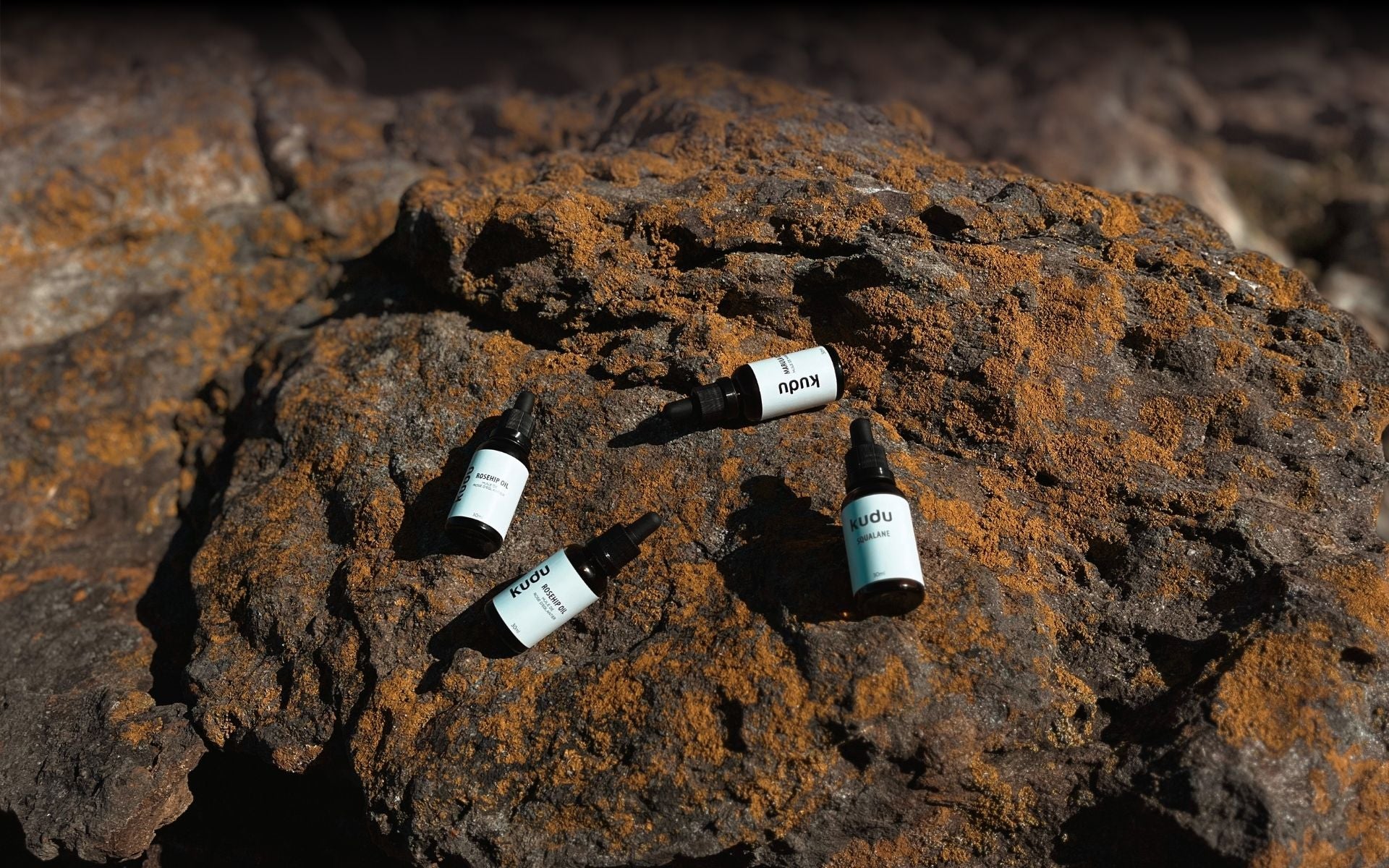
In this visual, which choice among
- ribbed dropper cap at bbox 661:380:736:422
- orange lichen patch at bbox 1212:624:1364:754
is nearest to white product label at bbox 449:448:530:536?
ribbed dropper cap at bbox 661:380:736:422

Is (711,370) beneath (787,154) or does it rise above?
beneath

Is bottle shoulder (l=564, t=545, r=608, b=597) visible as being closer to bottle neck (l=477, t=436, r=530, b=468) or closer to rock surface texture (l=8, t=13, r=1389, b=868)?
rock surface texture (l=8, t=13, r=1389, b=868)

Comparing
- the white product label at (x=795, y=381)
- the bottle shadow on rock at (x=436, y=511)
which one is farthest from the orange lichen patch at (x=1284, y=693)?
the bottle shadow on rock at (x=436, y=511)

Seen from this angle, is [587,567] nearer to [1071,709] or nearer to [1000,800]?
[1000,800]

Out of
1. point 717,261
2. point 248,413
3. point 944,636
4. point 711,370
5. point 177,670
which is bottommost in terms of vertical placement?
point 177,670

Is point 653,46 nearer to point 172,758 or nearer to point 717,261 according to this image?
point 717,261

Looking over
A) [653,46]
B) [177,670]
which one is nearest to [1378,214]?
[653,46]

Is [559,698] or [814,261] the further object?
[814,261]
